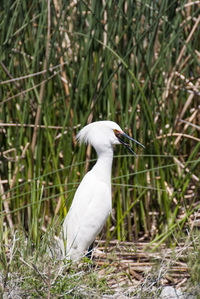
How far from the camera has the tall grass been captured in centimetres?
281

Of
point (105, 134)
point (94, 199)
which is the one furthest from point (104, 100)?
point (94, 199)

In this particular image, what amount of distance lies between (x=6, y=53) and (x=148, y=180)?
3.70 feet

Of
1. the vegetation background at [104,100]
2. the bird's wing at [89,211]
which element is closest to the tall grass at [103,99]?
the vegetation background at [104,100]

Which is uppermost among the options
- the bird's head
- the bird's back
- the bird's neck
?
the bird's head

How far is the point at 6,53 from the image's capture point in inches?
114

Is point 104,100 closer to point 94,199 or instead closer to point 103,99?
point 103,99

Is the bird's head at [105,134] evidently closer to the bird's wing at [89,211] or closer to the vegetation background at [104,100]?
the bird's wing at [89,211]

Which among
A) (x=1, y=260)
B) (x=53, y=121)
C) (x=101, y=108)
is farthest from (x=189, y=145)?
(x=1, y=260)

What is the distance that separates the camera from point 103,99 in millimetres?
2957

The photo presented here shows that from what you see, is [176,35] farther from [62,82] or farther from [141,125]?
[62,82]

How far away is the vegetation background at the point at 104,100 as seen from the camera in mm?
2814

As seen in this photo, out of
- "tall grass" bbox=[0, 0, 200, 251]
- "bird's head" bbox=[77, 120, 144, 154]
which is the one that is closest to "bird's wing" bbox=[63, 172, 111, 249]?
"bird's head" bbox=[77, 120, 144, 154]

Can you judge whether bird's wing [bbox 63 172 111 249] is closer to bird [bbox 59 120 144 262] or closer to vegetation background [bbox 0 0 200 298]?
bird [bbox 59 120 144 262]

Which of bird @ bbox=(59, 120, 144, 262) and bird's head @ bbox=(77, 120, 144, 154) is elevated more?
bird's head @ bbox=(77, 120, 144, 154)
